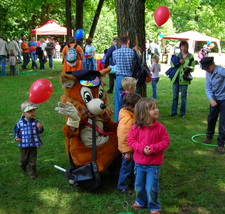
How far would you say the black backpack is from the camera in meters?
7.20

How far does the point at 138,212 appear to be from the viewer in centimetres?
412

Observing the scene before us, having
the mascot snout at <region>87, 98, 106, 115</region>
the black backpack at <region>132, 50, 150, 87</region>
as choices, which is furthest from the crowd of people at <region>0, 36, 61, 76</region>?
the mascot snout at <region>87, 98, 106, 115</region>

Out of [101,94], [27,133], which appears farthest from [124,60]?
[27,133]

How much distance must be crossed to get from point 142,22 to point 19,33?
103 feet

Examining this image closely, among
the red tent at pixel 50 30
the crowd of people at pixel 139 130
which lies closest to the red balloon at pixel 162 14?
the crowd of people at pixel 139 130

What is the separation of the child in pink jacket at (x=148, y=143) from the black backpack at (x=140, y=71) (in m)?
3.44

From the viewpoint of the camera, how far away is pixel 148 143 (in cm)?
377

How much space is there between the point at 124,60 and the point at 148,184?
4.08 metres

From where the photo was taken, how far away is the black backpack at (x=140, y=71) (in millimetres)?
7199

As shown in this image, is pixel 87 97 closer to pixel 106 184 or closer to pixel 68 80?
pixel 68 80

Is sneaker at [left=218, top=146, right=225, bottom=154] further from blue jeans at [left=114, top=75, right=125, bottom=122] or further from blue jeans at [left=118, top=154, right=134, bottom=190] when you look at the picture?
blue jeans at [left=114, top=75, right=125, bottom=122]

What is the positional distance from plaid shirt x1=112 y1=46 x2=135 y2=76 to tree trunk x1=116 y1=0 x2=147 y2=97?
1.09 ft

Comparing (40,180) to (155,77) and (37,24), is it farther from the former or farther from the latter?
(37,24)

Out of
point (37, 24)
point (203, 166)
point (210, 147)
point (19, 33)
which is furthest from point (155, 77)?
point (37, 24)
